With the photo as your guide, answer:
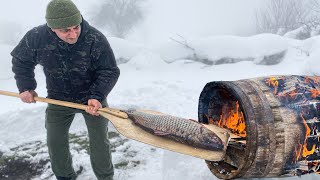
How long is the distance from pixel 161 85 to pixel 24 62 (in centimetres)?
466

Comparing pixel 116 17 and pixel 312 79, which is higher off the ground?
pixel 116 17

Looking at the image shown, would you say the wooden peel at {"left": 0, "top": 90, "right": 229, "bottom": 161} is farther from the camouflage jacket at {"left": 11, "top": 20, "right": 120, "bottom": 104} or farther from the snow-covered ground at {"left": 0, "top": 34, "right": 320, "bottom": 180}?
the snow-covered ground at {"left": 0, "top": 34, "right": 320, "bottom": 180}

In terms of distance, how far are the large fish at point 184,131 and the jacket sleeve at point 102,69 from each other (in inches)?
20.3

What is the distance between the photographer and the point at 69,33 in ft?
9.93

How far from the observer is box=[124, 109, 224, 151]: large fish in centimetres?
300

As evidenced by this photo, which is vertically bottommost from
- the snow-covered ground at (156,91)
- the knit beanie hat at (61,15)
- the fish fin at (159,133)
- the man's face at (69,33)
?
the snow-covered ground at (156,91)

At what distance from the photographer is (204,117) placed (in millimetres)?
3881

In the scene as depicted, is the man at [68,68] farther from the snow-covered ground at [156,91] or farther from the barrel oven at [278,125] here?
the barrel oven at [278,125]

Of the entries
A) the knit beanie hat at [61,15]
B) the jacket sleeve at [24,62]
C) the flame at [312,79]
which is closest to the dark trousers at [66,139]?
the jacket sleeve at [24,62]

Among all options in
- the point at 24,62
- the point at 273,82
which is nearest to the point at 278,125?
the point at 273,82

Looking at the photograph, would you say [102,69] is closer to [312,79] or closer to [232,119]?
[232,119]

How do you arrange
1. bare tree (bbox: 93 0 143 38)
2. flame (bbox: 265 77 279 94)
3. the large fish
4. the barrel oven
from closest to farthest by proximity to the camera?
the barrel oven < the large fish < flame (bbox: 265 77 279 94) < bare tree (bbox: 93 0 143 38)

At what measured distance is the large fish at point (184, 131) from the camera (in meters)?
3.00

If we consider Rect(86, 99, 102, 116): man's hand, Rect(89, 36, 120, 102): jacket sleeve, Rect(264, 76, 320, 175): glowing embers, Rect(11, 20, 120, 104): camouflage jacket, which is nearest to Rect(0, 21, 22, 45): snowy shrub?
Rect(11, 20, 120, 104): camouflage jacket
